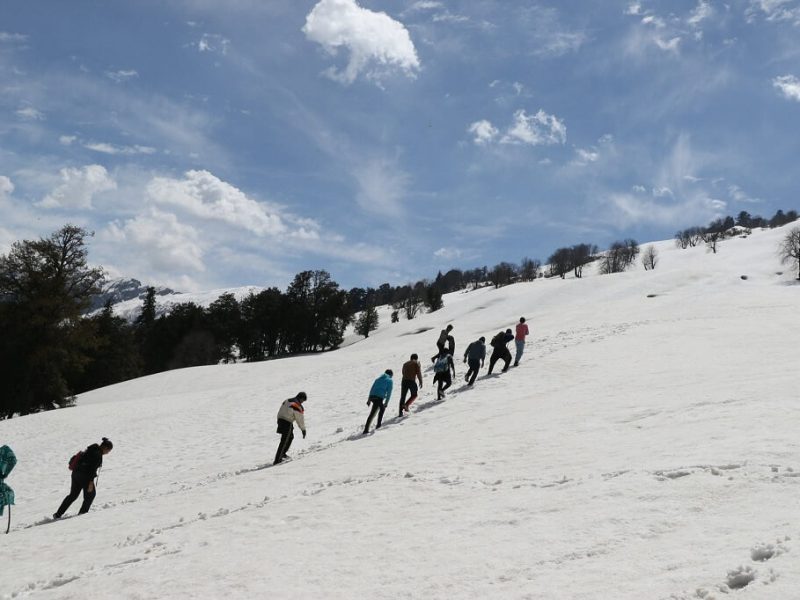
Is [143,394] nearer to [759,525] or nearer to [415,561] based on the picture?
[415,561]

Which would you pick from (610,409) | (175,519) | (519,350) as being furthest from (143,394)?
(610,409)

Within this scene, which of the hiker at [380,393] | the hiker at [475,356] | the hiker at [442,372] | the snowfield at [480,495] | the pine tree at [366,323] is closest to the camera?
the snowfield at [480,495]

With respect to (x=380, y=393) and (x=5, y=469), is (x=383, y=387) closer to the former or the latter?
(x=380, y=393)

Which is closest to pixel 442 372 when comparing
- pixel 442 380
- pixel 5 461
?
pixel 442 380

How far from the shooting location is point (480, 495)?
9016 mm

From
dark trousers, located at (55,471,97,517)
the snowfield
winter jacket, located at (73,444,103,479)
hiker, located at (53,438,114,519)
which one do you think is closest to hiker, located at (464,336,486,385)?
the snowfield

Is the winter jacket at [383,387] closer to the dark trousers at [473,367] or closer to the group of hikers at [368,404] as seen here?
the group of hikers at [368,404]

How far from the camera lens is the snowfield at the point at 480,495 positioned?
5.95 metres

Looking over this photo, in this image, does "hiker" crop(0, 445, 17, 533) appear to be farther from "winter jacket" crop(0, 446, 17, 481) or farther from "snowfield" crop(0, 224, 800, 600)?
"snowfield" crop(0, 224, 800, 600)

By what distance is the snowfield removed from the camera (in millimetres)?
5953

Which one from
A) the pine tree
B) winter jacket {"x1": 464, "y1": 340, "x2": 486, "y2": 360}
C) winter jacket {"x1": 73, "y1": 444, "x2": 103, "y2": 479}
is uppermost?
the pine tree

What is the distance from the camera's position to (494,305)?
2960 inches

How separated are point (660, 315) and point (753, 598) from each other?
34022 mm

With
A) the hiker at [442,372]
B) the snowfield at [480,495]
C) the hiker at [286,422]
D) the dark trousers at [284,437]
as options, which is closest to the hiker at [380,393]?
the snowfield at [480,495]
